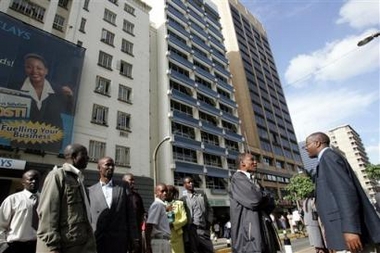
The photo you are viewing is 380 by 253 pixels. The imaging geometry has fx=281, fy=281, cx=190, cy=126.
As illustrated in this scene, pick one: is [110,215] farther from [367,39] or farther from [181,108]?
[181,108]

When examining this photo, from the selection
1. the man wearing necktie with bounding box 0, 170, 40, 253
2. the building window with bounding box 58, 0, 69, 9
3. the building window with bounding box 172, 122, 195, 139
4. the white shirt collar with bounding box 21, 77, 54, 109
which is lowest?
the man wearing necktie with bounding box 0, 170, 40, 253

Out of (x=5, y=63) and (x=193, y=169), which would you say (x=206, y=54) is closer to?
(x=193, y=169)

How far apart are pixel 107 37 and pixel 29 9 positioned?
6.08m

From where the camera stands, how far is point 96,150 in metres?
18.5

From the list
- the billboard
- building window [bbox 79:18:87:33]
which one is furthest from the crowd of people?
building window [bbox 79:18:87:33]

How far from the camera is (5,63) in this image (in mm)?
14742

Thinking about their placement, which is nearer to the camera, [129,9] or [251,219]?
[251,219]

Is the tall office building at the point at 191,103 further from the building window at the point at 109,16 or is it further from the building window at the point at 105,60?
the building window at the point at 105,60

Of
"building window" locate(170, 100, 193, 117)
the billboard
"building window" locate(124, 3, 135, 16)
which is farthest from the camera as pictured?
"building window" locate(170, 100, 193, 117)

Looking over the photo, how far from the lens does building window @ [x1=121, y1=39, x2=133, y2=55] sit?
23905mm

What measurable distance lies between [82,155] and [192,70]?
31.2 meters

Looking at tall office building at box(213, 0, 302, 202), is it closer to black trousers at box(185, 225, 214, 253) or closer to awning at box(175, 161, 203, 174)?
awning at box(175, 161, 203, 174)

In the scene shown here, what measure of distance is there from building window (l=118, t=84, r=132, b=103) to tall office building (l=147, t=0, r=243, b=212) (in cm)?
471

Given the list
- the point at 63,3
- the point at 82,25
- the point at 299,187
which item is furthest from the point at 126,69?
the point at 299,187
